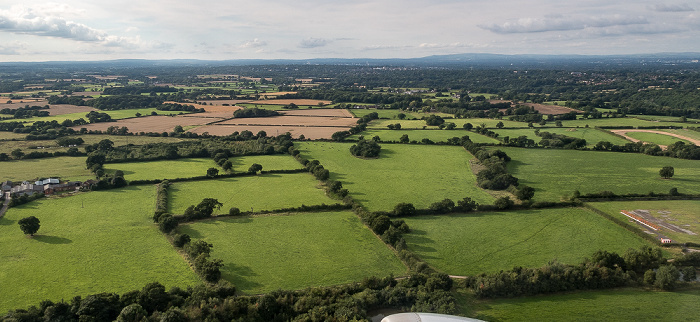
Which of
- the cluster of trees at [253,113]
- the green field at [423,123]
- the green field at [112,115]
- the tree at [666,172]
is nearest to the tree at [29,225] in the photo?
the green field at [423,123]

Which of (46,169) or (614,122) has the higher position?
(614,122)

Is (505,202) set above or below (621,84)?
below

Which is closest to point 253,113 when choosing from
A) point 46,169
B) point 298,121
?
point 298,121

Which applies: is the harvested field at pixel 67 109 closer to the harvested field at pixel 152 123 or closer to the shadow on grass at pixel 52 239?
the harvested field at pixel 152 123

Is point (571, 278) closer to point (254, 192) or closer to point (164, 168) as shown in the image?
point (254, 192)

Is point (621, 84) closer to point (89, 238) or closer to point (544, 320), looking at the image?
point (544, 320)

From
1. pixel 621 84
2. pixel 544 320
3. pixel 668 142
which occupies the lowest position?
pixel 544 320

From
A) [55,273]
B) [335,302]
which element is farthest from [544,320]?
[55,273]
